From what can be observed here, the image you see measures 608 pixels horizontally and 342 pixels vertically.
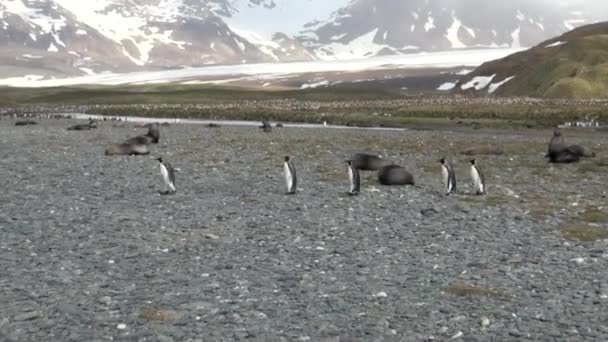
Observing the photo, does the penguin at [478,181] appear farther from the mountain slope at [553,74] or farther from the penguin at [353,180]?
the mountain slope at [553,74]

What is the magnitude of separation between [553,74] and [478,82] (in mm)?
32737

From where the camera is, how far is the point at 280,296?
8.42m

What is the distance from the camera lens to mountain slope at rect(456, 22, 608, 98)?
260 ft

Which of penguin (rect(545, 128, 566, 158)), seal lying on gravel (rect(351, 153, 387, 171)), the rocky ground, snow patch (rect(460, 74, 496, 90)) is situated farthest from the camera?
snow patch (rect(460, 74, 496, 90))

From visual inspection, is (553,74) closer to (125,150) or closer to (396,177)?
(125,150)

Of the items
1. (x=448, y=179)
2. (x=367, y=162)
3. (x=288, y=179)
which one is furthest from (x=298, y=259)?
(x=367, y=162)

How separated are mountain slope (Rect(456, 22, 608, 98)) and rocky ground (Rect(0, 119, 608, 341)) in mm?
64378

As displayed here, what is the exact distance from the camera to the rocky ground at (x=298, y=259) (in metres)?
7.48

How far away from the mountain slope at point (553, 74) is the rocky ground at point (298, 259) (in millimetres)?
64378

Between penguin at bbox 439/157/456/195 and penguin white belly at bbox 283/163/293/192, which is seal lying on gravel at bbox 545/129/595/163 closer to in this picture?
penguin at bbox 439/157/456/195

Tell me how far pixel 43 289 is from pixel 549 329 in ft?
18.5

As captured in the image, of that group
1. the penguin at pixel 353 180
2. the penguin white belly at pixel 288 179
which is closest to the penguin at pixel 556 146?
the penguin at pixel 353 180

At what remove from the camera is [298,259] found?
33.1 ft

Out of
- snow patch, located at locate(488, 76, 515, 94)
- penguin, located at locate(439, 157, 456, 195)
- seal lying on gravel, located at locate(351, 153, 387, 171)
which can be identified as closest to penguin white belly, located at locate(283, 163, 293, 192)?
penguin, located at locate(439, 157, 456, 195)
